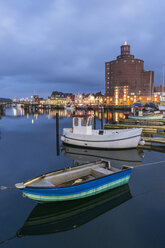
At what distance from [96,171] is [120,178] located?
1.79 metres

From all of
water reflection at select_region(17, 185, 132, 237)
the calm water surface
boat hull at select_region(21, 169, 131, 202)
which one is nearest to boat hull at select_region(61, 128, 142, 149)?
the calm water surface

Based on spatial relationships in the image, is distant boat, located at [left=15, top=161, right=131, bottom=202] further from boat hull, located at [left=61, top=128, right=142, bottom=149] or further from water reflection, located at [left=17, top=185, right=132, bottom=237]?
boat hull, located at [left=61, top=128, right=142, bottom=149]

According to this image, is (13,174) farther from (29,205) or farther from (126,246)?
(126,246)

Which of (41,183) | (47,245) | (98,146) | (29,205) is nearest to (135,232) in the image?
(47,245)

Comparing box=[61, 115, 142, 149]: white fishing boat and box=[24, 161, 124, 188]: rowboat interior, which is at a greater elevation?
box=[61, 115, 142, 149]: white fishing boat

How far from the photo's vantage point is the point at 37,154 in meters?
22.3

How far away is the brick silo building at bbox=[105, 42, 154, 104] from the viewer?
14912 cm

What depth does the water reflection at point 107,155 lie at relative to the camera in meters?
18.8

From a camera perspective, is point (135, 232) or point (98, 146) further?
point (98, 146)

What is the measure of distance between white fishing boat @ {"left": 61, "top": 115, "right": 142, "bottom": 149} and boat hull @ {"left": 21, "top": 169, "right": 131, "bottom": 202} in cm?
940

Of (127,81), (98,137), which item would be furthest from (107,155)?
(127,81)

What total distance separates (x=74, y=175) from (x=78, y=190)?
1905mm

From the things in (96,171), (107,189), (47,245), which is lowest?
(47,245)

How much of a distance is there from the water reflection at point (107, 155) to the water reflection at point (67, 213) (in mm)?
6870
